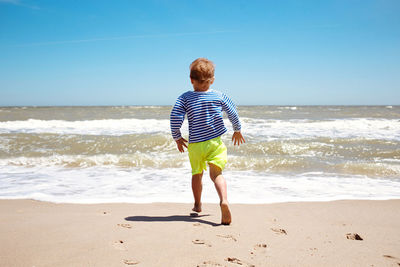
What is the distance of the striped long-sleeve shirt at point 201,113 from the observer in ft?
8.67

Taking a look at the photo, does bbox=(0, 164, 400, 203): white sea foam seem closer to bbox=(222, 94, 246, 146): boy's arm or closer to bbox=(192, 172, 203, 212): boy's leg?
bbox=(192, 172, 203, 212): boy's leg

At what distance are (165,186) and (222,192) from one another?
181 centimetres

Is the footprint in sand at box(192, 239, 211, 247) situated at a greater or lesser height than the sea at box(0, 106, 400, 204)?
greater

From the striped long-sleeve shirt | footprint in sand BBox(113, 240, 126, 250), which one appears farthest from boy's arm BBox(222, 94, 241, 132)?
footprint in sand BBox(113, 240, 126, 250)

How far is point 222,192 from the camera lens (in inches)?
102

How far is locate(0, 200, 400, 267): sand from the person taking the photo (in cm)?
183

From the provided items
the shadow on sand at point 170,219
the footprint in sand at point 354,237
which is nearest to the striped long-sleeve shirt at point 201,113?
the shadow on sand at point 170,219

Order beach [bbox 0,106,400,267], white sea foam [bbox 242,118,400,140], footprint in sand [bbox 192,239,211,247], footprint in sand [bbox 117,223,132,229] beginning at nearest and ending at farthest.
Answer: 1. beach [bbox 0,106,400,267]
2. footprint in sand [bbox 192,239,211,247]
3. footprint in sand [bbox 117,223,132,229]
4. white sea foam [bbox 242,118,400,140]

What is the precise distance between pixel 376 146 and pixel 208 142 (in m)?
6.58

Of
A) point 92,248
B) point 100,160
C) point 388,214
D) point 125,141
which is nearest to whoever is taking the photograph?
point 92,248

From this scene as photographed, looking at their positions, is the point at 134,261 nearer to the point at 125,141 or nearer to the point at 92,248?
the point at 92,248

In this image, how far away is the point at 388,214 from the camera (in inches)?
116

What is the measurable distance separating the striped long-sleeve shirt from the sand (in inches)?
31.8

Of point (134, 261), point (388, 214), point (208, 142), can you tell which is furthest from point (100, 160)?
point (388, 214)
